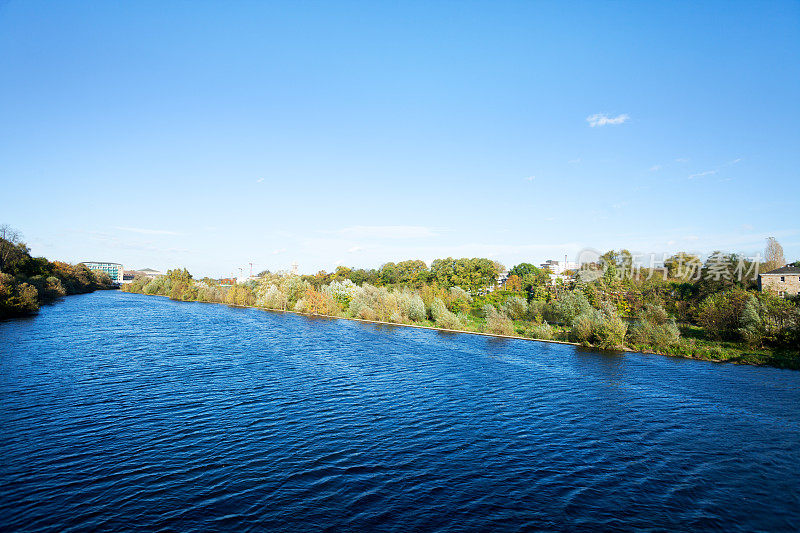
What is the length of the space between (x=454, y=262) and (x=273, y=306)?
51.9m

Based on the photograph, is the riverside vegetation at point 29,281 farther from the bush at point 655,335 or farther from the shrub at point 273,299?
the bush at point 655,335

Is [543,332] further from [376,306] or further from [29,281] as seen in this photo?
[29,281]

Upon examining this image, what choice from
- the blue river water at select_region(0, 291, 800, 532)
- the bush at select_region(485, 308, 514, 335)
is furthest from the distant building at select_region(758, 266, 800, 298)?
the bush at select_region(485, 308, 514, 335)

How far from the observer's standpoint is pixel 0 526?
34.5ft

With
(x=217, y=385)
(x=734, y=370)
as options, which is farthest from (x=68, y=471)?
(x=734, y=370)

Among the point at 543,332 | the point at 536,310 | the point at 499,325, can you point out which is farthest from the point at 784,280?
the point at 499,325

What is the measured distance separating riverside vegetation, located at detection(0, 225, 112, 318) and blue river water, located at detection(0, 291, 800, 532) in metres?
27.8

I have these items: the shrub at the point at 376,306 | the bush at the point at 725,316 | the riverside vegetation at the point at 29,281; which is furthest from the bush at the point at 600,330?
the riverside vegetation at the point at 29,281

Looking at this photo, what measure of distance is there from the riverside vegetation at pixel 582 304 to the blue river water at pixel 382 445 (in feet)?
29.6

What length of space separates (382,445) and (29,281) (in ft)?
289

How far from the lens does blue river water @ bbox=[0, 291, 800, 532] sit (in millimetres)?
11898

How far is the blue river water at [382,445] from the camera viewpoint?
11898mm

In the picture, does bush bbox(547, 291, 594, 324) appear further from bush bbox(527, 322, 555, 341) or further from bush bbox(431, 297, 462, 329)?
bush bbox(431, 297, 462, 329)

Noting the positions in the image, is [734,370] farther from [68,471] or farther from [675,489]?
[68,471]
